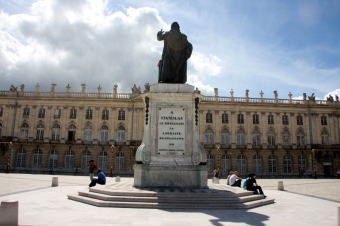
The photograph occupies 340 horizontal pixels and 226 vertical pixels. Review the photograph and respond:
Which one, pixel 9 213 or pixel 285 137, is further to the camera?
pixel 285 137

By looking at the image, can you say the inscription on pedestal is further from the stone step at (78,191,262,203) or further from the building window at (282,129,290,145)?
the building window at (282,129,290,145)

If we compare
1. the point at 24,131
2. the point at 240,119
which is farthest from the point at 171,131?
the point at 24,131

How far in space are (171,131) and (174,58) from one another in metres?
3.02

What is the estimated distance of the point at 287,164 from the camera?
1748 inches

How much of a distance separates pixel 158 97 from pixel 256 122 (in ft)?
120

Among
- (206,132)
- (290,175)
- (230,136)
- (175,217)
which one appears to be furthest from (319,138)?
(175,217)

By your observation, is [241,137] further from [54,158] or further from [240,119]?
[54,158]

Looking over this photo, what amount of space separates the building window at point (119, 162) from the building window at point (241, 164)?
54.5ft

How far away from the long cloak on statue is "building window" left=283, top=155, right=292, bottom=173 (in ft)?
122

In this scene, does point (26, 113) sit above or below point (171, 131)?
above

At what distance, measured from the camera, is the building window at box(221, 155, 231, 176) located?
142 ft

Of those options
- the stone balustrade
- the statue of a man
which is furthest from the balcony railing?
the statue of a man

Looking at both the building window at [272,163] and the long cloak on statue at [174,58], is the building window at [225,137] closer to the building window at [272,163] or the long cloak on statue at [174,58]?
the building window at [272,163]

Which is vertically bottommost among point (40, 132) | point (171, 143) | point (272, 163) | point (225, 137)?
point (272, 163)
